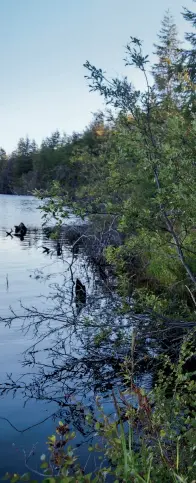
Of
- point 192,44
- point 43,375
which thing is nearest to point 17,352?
point 43,375

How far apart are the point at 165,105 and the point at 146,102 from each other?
48 centimetres

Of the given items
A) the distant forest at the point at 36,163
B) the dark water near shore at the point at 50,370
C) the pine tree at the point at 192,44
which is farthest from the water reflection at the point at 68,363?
the distant forest at the point at 36,163

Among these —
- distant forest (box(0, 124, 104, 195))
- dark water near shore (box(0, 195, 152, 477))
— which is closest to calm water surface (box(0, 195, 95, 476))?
dark water near shore (box(0, 195, 152, 477))

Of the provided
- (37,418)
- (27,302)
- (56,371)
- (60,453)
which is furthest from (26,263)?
(60,453)

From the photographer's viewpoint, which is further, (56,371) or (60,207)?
(56,371)

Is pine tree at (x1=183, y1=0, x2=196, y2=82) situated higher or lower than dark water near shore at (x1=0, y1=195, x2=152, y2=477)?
higher

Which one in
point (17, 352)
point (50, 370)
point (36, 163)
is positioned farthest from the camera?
point (36, 163)

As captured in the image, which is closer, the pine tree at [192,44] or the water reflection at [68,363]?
the water reflection at [68,363]

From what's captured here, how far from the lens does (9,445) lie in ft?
19.9

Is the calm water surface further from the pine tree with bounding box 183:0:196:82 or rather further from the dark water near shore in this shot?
the pine tree with bounding box 183:0:196:82

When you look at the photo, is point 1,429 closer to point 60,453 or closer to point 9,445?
point 9,445

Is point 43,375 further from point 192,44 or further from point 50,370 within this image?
point 192,44

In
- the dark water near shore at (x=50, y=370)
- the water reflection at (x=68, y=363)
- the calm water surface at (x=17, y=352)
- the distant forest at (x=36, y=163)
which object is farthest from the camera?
the distant forest at (x=36, y=163)

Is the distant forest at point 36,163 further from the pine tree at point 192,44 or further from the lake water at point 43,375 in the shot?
the lake water at point 43,375
